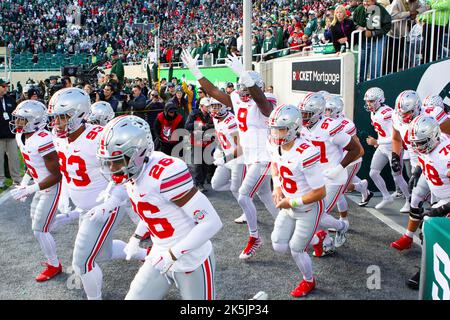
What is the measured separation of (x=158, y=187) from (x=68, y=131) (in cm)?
189

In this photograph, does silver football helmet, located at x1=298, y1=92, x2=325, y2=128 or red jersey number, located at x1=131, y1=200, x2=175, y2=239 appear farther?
silver football helmet, located at x1=298, y1=92, x2=325, y2=128

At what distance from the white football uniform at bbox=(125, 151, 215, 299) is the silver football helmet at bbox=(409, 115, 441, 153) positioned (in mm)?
2738

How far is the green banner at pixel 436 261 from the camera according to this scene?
2723mm

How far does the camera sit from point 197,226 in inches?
121

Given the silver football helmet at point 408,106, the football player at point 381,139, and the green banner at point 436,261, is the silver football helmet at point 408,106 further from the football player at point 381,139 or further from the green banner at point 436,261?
the green banner at point 436,261

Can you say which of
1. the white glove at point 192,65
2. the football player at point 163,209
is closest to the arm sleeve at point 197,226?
the football player at point 163,209

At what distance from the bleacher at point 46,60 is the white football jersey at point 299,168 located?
26.1m

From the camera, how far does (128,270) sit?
533 cm

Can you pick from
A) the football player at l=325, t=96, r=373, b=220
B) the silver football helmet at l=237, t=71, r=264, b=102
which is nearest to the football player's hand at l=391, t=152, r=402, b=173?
the football player at l=325, t=96, r=373, b=220

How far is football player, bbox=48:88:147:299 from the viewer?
4.20 metres

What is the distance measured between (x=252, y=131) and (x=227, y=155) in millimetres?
696

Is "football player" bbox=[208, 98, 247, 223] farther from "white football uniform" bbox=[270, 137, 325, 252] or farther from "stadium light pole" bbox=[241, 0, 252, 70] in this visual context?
"stadium light pole" bbox=[241, 0, 252, 70]

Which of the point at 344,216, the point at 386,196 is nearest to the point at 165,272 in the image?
the point at 344,216

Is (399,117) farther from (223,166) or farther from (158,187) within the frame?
(158,187)
